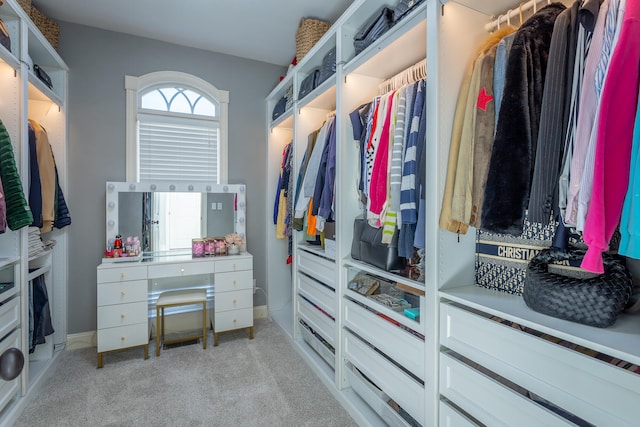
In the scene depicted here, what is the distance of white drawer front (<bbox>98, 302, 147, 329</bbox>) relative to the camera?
7.68 feet

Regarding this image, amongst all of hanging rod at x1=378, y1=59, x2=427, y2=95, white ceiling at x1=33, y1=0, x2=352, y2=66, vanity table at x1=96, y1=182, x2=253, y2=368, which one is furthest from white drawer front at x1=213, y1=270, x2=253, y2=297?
white ceiling at x1=33, y1=0, x2=352, y2=66

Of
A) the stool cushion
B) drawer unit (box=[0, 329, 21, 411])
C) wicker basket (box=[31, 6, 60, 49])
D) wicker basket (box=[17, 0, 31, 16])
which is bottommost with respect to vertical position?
drawer unit (box=[0, 329, 21, 411])

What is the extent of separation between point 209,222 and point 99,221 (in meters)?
0.91

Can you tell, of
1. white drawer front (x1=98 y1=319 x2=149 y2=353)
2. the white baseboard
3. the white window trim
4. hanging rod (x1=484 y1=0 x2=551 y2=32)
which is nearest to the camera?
hanging rod (x1=484 y1=0 x2=551 y2=32)

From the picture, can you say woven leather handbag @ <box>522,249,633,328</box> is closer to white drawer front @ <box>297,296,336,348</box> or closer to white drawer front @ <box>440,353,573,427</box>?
white drawer front @ <box>440,353,573,427</box>

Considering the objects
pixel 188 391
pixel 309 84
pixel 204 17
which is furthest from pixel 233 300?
pixel 204 17

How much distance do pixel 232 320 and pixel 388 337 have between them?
1667 mm

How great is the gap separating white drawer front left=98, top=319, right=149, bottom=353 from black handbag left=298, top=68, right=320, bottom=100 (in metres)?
2.19

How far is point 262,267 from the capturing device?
3383mm

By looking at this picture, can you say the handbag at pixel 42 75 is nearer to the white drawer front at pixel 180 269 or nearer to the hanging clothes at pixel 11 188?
the hanging clothes at pixel 11 188

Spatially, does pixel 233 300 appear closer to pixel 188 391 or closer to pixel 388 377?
pixel 188 391

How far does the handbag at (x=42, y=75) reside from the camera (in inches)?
87.6

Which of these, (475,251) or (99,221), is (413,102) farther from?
(99,221)

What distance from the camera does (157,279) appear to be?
9.30 feet
